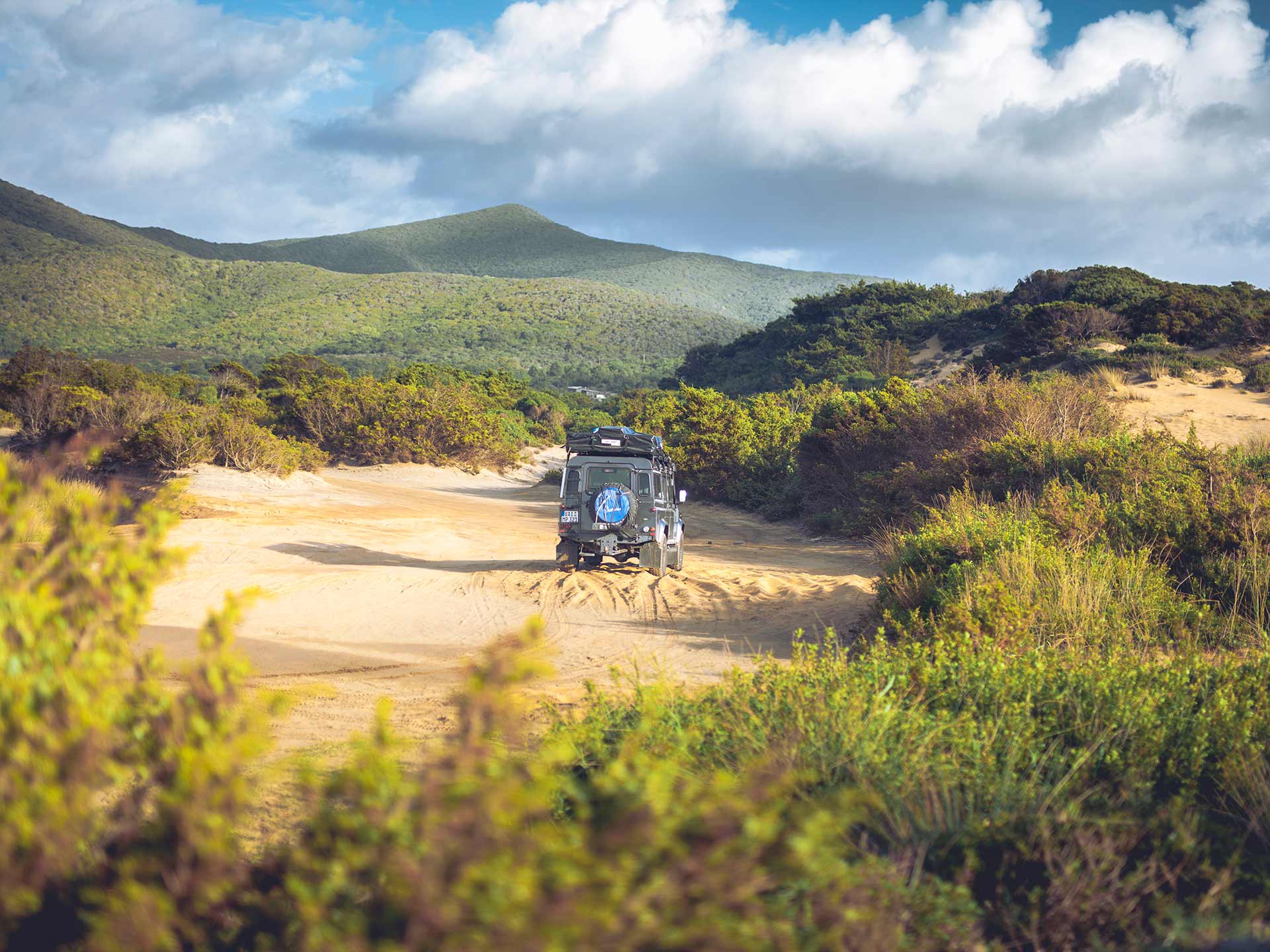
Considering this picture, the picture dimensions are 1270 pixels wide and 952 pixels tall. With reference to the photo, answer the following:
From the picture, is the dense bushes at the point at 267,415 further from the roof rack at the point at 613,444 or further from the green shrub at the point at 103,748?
the green shrub at the point at 103,748

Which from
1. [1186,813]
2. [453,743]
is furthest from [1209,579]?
[453,743]

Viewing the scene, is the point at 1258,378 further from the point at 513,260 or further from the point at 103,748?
the point at 513,260

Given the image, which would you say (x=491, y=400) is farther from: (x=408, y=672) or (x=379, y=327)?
(x=379, y=327)

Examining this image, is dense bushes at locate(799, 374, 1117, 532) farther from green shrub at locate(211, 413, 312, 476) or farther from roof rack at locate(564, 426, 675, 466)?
green shrub at locate(211, 413, 312, 476)

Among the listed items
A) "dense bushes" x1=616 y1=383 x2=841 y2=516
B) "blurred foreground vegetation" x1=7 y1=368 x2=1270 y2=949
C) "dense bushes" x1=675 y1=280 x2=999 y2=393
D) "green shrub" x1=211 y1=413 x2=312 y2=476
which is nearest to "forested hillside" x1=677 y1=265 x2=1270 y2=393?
"dense bushes" x1=675 y1=280 x2=999 y2=393

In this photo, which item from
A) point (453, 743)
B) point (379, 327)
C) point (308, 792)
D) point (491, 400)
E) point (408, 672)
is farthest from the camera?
point (379, 327)

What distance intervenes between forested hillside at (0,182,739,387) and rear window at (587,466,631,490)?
66.8m

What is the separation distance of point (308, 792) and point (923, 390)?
20.0 metres

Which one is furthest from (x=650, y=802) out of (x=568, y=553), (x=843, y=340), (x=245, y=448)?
(x=843, y=340)

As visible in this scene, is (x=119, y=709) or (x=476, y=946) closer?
(x=476, y=946)

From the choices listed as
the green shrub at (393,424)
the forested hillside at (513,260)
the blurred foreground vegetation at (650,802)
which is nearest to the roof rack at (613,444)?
the blurred foreground vegetation at (650,802)

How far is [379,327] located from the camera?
10200 centimetres

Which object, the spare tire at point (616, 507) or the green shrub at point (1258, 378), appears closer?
the spare tire at point (616, 507)

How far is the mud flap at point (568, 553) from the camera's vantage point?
42.7 ft
